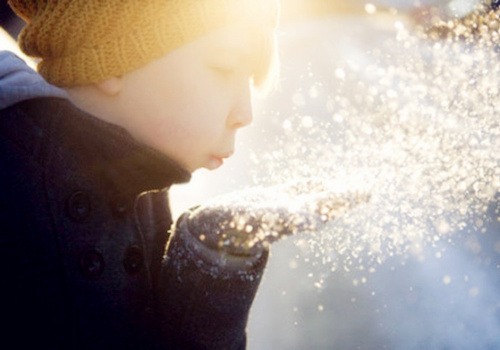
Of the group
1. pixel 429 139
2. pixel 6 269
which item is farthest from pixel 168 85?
pixel 429 139

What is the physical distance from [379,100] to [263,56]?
1231mm

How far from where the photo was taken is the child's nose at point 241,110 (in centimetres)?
62

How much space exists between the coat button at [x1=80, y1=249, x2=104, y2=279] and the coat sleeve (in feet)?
0.31

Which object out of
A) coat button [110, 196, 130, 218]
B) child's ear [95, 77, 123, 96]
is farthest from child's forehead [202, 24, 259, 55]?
coat button [110, 196, 130, 218]

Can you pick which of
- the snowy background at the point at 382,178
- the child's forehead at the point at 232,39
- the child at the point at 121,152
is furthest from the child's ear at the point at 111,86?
the snowy background at the point at 382,178

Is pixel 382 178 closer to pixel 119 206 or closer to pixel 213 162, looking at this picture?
pixel 213 162

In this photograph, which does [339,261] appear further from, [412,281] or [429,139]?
[429,139]

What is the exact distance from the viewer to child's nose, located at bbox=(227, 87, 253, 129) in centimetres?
62

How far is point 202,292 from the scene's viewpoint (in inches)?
21.5

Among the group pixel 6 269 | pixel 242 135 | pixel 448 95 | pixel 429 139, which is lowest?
pixel 6 269

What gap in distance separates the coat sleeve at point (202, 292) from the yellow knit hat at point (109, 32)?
0.24m

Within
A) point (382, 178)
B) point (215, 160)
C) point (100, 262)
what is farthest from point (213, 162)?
point (382, 178)

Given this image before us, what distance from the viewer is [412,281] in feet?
9.98

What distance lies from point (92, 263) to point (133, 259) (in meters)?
0.07
